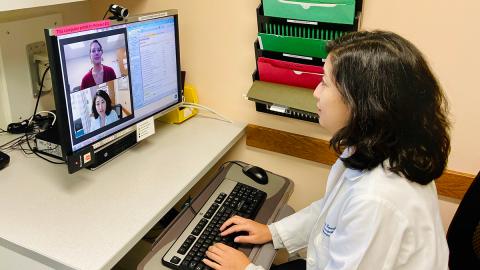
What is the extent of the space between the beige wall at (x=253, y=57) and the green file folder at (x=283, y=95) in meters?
0.11

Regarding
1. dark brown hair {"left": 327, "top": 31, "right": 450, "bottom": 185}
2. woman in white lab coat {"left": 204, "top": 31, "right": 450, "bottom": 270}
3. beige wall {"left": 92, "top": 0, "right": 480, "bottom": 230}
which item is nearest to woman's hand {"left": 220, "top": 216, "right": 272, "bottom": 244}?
woman in white lab coat {"left": 204, "top": 31, "right": 450, "bottom": 270}

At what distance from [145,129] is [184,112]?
0.87 ft

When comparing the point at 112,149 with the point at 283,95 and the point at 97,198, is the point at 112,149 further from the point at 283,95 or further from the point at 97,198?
the point at 283,95

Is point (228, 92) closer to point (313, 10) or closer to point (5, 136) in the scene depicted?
point (313, 10)

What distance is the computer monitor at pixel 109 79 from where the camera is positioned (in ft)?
3.29

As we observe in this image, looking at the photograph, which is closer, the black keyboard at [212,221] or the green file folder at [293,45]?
the black keyboard at [212,221]

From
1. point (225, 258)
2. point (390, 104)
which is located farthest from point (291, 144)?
point (390, 104)

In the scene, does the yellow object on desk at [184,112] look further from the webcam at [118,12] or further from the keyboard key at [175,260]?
the keyboard key at [175,260]

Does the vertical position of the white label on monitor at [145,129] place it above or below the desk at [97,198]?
above

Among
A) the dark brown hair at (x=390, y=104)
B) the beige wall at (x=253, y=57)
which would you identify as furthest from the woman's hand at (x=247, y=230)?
the beige wall at (x=253, y=57)

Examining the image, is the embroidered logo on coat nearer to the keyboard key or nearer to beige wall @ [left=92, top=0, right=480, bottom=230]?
the keyboard key

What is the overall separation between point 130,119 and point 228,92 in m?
0.43

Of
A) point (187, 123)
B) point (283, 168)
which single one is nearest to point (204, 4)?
point (187, 123)

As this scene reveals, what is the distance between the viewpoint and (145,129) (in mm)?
1297
